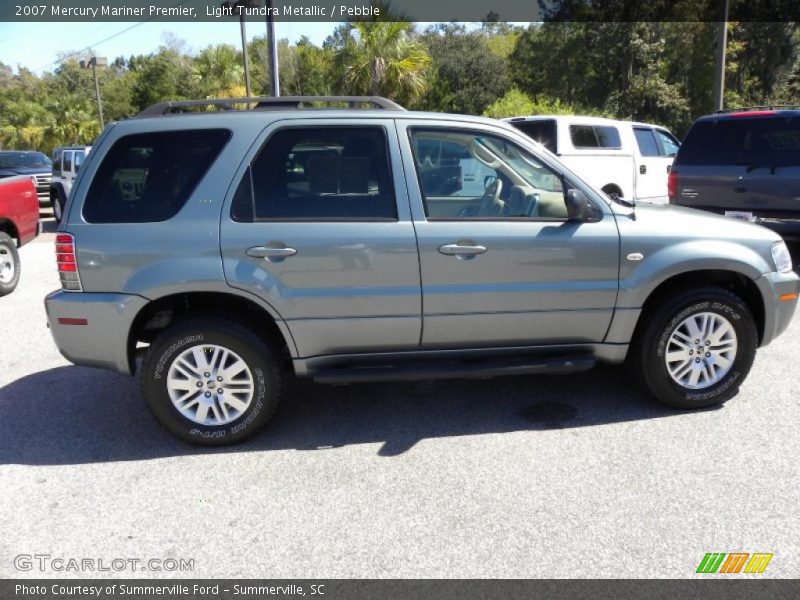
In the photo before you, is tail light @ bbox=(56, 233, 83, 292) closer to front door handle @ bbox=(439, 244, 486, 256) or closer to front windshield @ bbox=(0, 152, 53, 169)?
front door handle @ bbox=(439, 244, 486, 256)

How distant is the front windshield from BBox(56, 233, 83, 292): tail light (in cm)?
1663

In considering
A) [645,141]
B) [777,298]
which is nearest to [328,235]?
[777,298]

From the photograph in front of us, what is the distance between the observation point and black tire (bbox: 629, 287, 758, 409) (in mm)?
4219

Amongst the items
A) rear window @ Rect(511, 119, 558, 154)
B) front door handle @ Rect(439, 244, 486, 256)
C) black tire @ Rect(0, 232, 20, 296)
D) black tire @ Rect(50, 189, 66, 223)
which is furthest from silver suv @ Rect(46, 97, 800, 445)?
black tire @ Rect(50, 189, 66, 223)

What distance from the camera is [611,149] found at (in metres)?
12.4

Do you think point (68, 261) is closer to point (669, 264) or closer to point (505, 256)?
point (505, 256)

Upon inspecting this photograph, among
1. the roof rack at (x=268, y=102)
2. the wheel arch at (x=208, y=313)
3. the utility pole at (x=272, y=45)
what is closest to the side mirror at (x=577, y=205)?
the roof rack at (x=268, y=102)

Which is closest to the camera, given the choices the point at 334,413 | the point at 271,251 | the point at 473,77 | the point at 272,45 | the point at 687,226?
the point at 271,251

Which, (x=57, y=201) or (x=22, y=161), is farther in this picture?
(x=22, y=161)

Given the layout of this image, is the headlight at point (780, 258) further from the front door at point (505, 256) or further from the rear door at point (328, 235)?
the rear door at point (328, 235)

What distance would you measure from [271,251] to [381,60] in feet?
74.7

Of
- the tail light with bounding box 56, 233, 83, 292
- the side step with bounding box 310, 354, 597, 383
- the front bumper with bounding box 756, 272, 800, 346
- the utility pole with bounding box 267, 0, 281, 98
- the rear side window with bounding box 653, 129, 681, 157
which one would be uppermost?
the utility pole with bounding box 267, 0, 281, 98
